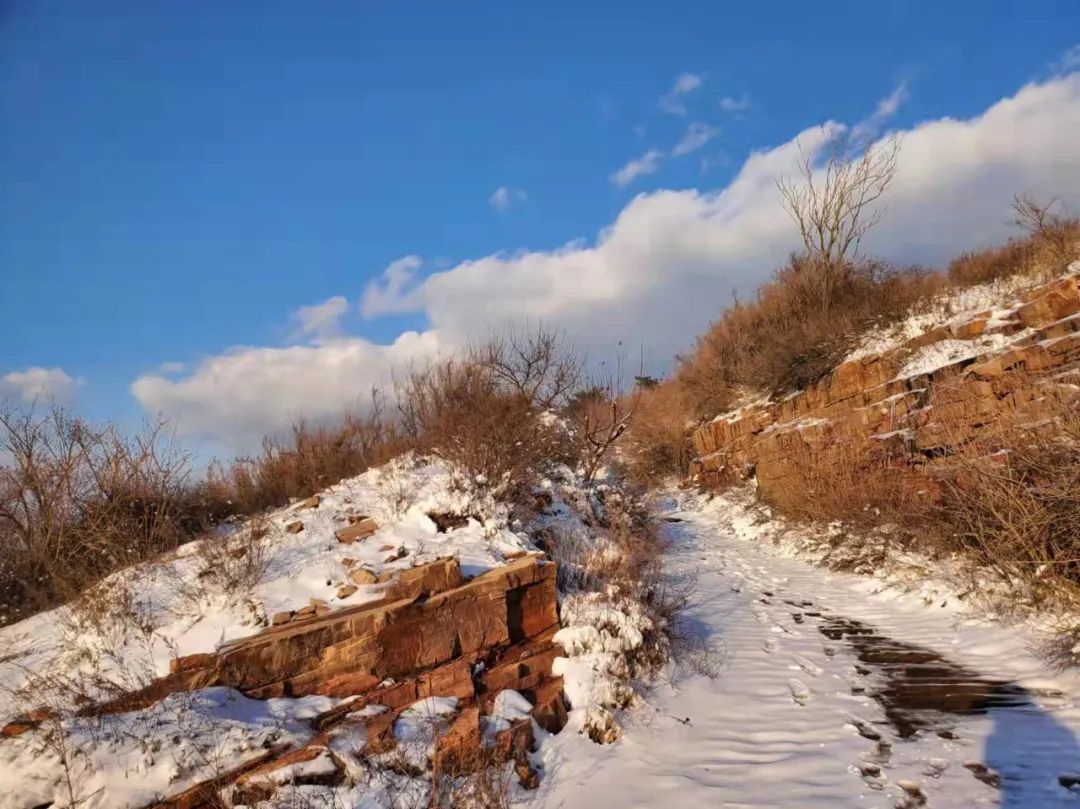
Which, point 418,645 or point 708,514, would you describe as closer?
point 418,645

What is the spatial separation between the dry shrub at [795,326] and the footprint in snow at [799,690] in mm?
12648

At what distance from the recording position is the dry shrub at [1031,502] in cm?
647

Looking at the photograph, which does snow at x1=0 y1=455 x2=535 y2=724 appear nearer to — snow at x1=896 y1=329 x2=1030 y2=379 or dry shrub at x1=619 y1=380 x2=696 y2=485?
snow at x1=896 y1=329 x2=1030 y2=379

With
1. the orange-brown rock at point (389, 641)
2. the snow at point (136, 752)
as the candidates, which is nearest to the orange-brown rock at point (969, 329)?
the orange-brown rock at point (389, 641)

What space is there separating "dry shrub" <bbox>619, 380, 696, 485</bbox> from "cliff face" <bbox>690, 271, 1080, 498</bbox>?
5.09 m

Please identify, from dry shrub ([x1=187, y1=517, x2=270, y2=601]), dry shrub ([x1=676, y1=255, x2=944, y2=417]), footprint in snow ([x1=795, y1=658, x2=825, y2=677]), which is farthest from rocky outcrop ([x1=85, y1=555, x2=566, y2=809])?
dry shrub ([x1=676, y1=255, x2=944, y2=417])

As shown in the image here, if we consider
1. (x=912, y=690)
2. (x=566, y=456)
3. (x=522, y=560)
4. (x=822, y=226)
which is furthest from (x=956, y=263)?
(x=522, y=560)

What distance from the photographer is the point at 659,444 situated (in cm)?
2400

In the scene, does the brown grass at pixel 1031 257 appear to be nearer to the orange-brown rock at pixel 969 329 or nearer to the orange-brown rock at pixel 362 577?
the orange-brown rock at pixel 969 329

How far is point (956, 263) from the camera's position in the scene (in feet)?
63.9

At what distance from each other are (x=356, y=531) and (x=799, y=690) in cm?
A: 558

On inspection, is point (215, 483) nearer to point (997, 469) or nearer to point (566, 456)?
point (566, 456)

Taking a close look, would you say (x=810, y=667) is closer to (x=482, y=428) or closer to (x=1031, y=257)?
(x=482, y=428)

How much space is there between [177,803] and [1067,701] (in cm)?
714
